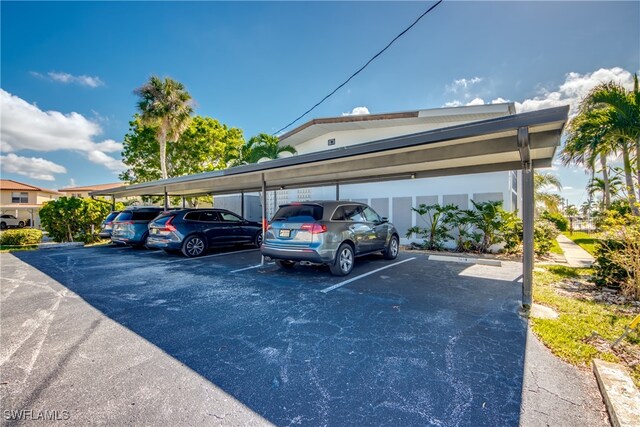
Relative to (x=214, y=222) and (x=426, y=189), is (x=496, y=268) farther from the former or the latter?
(x=214, y=222)

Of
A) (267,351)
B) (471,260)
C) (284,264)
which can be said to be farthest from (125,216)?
(471,260)

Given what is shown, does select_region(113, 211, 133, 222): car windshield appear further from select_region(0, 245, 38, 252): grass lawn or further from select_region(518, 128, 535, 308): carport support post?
select_region(518, 128, 535, 308): carport support post

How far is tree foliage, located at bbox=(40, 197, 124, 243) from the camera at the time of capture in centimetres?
1301

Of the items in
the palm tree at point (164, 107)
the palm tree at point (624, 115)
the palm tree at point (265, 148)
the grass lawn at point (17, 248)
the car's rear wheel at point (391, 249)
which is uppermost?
the palm tree at point (164, 107)

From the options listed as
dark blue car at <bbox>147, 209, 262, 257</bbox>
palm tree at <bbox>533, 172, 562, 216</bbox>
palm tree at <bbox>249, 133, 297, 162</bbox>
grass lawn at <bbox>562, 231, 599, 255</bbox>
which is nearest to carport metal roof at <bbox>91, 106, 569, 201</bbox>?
dark blue car at <bbox>147, 209, 262, 257</bbox>

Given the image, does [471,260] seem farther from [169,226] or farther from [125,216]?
[125,216]

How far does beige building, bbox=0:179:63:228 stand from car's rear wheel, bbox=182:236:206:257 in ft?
120

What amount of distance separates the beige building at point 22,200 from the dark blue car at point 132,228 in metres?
33.1

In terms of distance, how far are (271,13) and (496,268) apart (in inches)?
401

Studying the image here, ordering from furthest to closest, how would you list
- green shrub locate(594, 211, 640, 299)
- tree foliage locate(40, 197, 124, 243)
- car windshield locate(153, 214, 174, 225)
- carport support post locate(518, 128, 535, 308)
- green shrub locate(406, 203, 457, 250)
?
1. tree foliage locate(40, 197, 124, 243)
2. green shrub locate(406, 203, 457, 250)
3. car windshield locate(153, 214, 174, 225)
4. green shrub locate(594, 211, 640, 299)
5. carport support post locate(518, 128, 535, 308)

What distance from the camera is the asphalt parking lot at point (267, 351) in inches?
84.9

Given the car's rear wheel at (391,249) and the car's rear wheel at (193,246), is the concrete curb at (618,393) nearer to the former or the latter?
the car's rear wheel at (391,249)

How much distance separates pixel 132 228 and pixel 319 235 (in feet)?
26.8
